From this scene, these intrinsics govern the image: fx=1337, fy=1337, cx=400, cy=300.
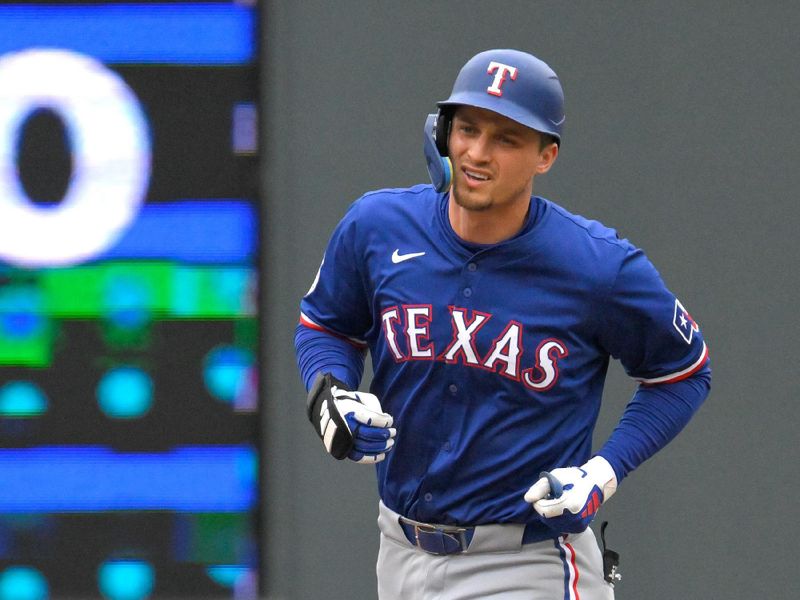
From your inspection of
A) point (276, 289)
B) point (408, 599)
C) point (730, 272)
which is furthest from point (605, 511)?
point (408, 599)

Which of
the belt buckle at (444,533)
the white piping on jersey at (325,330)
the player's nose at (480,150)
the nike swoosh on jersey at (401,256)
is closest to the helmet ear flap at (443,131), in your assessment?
the player's nose at (480,150)

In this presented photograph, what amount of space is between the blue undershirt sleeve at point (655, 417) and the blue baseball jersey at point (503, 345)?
40mm

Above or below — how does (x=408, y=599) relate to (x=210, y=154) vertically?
below

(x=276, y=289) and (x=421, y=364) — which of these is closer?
(x=421, y=364)

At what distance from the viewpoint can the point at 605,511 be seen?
176 inches

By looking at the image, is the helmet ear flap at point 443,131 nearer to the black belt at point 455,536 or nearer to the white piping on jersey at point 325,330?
the white piping on jersey at point 325,330

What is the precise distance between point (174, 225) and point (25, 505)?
1060 mm

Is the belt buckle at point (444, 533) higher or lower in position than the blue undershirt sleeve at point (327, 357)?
lower

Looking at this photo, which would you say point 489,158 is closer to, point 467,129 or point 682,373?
point 467,129

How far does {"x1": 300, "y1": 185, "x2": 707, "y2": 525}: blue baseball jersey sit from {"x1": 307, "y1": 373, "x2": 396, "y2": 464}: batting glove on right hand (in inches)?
7.2

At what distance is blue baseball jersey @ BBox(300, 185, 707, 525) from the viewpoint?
9.30 feet

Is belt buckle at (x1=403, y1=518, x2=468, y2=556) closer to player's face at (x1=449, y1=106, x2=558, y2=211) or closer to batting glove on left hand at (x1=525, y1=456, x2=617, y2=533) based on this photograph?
batting glove on left hand at (x1=525, y1=456, x2=617, y2=533)

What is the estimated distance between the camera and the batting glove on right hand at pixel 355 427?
8.87 ft

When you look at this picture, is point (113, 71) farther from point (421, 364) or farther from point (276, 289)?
point (421, 364)
